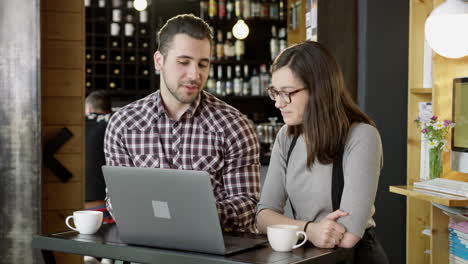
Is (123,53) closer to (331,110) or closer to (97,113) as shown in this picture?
(97,113)

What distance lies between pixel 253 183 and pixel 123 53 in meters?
5.55

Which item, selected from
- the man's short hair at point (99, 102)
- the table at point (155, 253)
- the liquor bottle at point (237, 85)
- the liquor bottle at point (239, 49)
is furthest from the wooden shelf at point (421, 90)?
the liquor bottle at point (239, 49)

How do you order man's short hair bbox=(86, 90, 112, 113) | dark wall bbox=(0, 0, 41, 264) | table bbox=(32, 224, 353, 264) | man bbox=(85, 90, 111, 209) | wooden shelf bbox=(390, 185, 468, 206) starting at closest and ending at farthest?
1. table bbox=(32, 224, 353, 264)
2. wooden shelf bbox=(390, 185, 468, 206)
3. dark wall bbox=(0, 0, 41, 264)
4. man bbox=(85, 90, 111, 209)
5. man's short hair bbox=(86, 90, 112, 113)

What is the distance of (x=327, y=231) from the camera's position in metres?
1.81

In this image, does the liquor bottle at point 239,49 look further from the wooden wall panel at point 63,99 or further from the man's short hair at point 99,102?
the wooden wall panel at point 63,99

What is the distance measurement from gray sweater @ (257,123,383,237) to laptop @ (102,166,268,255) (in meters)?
0.25

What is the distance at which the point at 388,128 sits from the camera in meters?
4.02

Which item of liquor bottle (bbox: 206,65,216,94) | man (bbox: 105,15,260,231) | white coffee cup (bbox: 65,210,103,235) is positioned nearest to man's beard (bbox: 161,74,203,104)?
man (bbox: 105,15,260,231)

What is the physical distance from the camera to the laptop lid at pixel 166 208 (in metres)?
1.66

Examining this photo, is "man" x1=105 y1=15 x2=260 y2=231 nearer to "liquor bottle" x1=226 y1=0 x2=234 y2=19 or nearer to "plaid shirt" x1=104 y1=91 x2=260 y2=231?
"plaid shirt" x1=104 y1=91 x2=260 y2=231

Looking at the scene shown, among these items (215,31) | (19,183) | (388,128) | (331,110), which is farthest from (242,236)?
(215,31)

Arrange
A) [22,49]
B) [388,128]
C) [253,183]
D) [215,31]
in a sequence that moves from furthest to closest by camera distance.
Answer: [215,31] < [388,128] < [22,49] < [253,183]

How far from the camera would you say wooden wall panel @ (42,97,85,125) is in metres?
3.79

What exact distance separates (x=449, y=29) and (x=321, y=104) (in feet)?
5.34
